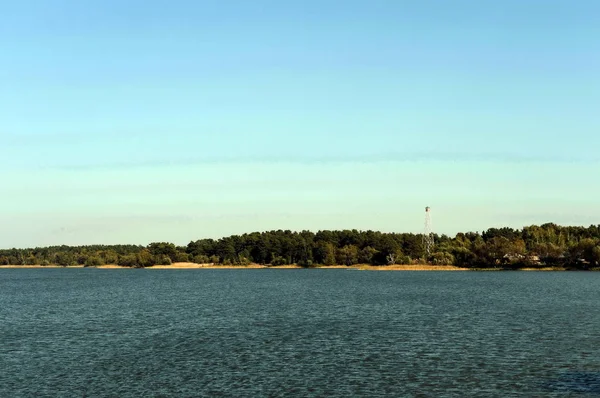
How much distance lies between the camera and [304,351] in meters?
62.7

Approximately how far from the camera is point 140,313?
104m

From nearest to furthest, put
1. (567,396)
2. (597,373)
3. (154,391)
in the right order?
(567,396) → (154,391) → (597,373)

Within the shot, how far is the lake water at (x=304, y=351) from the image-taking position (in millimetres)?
46969

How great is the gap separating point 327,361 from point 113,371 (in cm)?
1862

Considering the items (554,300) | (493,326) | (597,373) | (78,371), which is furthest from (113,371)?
(554,300)

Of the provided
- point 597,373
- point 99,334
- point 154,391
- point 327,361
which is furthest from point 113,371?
point 597,373

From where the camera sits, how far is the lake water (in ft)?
154

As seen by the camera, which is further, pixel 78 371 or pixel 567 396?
pixel 78 371

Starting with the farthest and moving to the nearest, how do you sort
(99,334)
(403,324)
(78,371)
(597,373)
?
(403,324) → (99,334) → (78,371) → (597,373)

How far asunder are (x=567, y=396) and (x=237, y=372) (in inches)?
999

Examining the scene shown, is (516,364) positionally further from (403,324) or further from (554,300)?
(554,300)

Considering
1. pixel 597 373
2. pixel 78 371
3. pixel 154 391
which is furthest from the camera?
pixel 78 371

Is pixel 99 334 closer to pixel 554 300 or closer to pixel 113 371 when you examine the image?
pixel 113 371

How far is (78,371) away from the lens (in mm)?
53406
